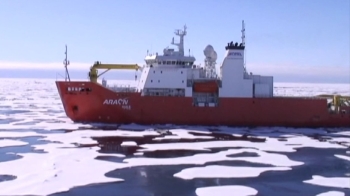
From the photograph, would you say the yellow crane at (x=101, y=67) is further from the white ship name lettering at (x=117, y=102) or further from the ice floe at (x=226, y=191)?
the ice floe at (x=226, y=191)

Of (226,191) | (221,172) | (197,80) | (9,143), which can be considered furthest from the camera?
(197,80)

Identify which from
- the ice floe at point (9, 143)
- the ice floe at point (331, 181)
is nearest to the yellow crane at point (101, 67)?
the ice floe at point (9, 143)

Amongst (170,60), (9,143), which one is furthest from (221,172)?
(170,60)

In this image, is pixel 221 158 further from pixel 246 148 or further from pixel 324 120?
pixel 324 120

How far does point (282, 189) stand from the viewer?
8.70 metres

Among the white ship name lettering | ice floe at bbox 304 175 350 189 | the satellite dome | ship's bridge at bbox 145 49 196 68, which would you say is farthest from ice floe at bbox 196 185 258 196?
the satellite dome

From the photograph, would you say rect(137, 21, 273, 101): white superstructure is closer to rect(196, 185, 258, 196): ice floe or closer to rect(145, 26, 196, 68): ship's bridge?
rect(145, 26, 196, 68): ship's bridge

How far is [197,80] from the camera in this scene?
1930cm

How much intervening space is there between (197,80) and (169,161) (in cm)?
856

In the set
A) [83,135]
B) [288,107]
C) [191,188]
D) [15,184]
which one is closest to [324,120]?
[288,107]

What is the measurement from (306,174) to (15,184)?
6.63m

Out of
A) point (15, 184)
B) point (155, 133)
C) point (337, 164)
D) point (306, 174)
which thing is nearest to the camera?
point (15, 184)

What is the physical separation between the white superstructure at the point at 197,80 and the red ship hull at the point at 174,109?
0.51m

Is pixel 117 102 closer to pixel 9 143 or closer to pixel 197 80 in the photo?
pixel 197 80
